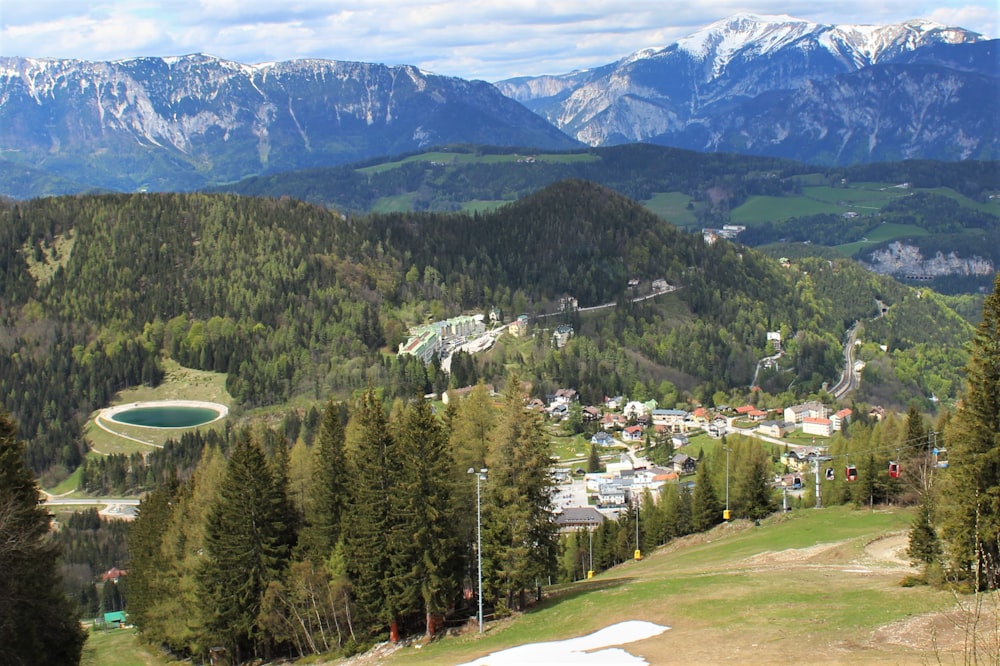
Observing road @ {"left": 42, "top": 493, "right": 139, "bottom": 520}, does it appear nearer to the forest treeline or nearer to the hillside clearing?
the forest treeline

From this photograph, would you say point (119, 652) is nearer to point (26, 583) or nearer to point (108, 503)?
point (26, 583)

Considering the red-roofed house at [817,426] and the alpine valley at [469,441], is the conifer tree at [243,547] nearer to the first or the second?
the alpine valley at [469,441]

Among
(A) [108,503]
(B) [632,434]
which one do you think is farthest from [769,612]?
(B) [632,434]

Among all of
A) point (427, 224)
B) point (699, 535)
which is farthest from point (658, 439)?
point (427, 224)

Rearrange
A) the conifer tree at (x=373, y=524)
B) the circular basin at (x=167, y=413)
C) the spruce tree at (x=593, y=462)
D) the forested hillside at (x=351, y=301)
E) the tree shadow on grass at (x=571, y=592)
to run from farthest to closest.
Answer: the forested hillside at (x=351, y=301), the circular basin at (x=167, y=413), the spruce tree at (x=593, y=462), the tree shadow on grass at (x=571, y=592), the conifer tree at (x=373, y=524)

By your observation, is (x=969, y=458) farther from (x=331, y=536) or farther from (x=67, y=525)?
(x=67, y=525)

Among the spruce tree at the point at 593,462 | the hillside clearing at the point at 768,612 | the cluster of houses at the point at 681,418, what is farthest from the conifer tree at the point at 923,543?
the cluster of houses at the point at 681,418

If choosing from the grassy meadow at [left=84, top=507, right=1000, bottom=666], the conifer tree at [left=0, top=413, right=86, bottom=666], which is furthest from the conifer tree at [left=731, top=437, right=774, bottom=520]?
the conifer tree at [left=0, top=413, right=86, bottom=666]
